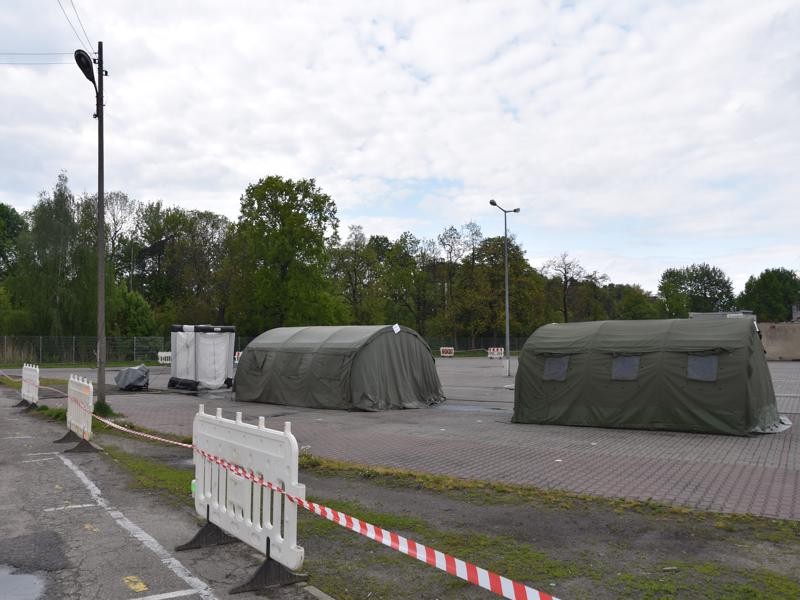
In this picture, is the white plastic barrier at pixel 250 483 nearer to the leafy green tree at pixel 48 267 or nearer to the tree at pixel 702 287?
the leafy green tree at pixel 48 267

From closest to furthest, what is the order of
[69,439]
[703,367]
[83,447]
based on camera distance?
[83,447], [69,439], [703,367]

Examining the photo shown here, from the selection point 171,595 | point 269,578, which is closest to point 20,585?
point 171,595

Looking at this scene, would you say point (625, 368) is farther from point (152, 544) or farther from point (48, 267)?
point (48, 267)

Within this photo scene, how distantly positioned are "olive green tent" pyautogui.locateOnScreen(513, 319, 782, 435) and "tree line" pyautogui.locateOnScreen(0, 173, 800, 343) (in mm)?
38395

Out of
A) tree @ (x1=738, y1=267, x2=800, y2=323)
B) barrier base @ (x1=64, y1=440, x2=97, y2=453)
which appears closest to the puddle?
barrier base @ (x1=64, y1=440, x2=97, y2=453)

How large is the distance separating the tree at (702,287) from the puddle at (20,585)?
416 ft

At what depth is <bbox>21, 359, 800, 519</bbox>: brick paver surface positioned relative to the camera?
834cm

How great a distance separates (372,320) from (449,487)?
210ft

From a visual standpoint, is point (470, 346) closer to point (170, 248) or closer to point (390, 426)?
point (170, 248)

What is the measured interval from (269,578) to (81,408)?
9.10 meters

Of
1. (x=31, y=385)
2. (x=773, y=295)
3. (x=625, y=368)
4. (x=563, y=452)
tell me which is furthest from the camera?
(x=773, y=295)

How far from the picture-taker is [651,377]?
14250mm

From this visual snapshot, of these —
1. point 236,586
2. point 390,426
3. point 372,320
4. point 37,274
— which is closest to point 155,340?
point 37,274

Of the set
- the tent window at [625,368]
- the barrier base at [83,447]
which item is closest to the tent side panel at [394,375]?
the tent window at [625,368]
